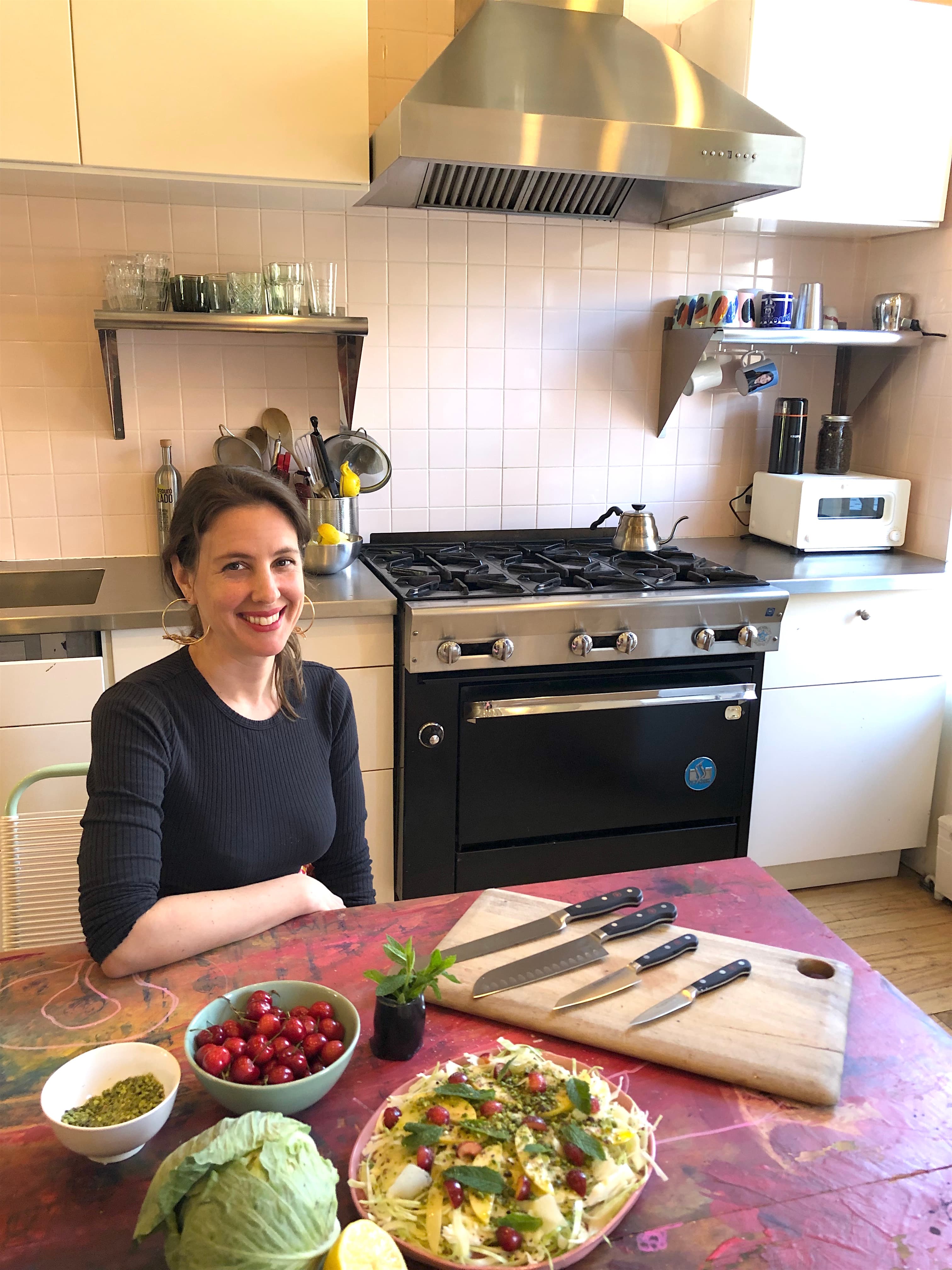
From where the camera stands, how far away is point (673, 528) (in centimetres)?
324

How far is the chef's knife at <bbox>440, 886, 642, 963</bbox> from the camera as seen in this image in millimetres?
1212

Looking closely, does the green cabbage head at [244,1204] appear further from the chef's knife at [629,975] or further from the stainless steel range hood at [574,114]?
the stainless steel range hood at [574,114]

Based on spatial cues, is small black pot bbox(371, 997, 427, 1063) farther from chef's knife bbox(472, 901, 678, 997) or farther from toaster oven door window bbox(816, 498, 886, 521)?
toaster oven door window bbox(816, 498, 886, 521)

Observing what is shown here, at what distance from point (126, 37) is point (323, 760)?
5.61 ft

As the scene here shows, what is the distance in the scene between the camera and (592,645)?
250 cm

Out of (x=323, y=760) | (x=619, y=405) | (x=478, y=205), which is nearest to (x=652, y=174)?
(x=478, y=205)

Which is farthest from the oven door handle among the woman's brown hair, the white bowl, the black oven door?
the white bowl

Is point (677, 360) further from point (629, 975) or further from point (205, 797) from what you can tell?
point (629, 975)

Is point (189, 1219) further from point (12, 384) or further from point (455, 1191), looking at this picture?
point (12, 384)

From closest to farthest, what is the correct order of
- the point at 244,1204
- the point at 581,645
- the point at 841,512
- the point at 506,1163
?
the point at 244,1204 < the point at 506,1163 < the point at 581,645 < the point at 841,512

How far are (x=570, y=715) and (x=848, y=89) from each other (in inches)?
72.5

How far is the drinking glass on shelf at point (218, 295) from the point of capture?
2562 millimetres

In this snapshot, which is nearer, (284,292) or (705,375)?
(284,292)

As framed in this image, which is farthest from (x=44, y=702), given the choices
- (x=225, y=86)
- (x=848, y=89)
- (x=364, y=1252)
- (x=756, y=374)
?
(x=848, y=89)
